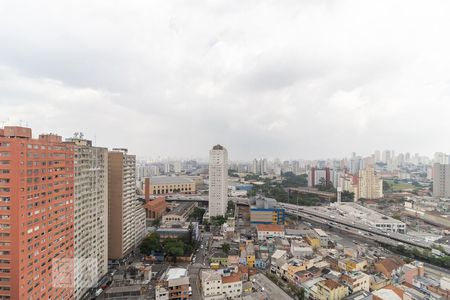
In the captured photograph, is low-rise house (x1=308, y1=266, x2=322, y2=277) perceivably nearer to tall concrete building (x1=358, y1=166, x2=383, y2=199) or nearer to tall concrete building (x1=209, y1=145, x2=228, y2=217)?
tall concrete building (x1=209, y1=145, x2=228, y2=217)

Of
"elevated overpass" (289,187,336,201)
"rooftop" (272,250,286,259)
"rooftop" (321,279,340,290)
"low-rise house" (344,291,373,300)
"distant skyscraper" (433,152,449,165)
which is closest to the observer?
"low-rise house" (344,291,373,300)

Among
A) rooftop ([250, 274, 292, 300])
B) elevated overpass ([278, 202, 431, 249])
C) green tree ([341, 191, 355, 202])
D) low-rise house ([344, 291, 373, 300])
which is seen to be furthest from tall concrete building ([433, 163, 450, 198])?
rooftop ([250, 274, 292, 300])

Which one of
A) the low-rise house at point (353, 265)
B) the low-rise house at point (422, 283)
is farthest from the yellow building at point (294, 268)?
the low-rise house at point (422, 283)

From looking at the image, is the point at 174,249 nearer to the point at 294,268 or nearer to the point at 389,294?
the point at 294,268

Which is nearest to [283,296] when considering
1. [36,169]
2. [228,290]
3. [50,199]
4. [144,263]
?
[228,290]

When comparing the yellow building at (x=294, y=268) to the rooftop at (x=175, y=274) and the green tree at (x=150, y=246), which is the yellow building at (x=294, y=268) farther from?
the green tree at (x=150, y=246)

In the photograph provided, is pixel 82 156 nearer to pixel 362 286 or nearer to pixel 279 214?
pixel 362 286
